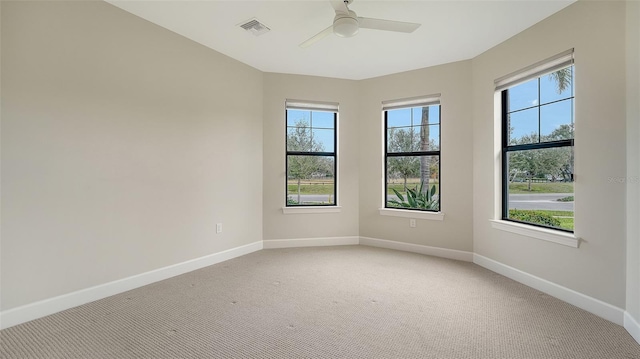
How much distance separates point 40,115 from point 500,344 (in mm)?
Answer: 3675

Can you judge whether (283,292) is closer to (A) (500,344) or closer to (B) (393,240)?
(A) (500,344)

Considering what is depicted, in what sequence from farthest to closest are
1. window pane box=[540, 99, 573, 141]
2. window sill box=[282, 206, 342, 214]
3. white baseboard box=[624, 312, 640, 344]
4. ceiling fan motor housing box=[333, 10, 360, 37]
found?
window sill box=[282, 206, 342, 214], window pane box=[540, 99, 573, 141], ceiling fan motor housing box=[333, 10, 360, 37], white baseboard box=[624, 312, 640, 344]

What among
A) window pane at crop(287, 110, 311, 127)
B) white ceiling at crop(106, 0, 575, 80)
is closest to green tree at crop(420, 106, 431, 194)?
white ceiling at crop(106, 0, 575, 80)

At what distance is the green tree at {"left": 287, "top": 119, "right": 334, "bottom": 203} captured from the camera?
14.5 ft

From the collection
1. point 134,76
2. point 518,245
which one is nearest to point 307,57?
point 134,76

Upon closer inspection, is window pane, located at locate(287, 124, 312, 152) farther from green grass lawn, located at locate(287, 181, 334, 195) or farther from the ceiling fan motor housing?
the ceiling fan motor housing

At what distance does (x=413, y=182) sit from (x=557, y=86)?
A: 198cm

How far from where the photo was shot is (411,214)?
4129 millimetres

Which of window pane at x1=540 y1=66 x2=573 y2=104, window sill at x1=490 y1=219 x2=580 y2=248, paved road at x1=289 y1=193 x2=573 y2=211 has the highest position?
window pane at x1=540 y1=66 x2=573 y2=104

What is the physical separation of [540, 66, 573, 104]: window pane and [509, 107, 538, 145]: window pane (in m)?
0.16

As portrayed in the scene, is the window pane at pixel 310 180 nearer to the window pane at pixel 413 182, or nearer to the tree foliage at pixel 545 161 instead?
the window pane at pixel 413 182

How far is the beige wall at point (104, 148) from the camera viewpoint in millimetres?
2137

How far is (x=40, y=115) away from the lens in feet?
7.29

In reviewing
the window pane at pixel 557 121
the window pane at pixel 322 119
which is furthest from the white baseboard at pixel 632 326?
the window pane at pixel 322 119
